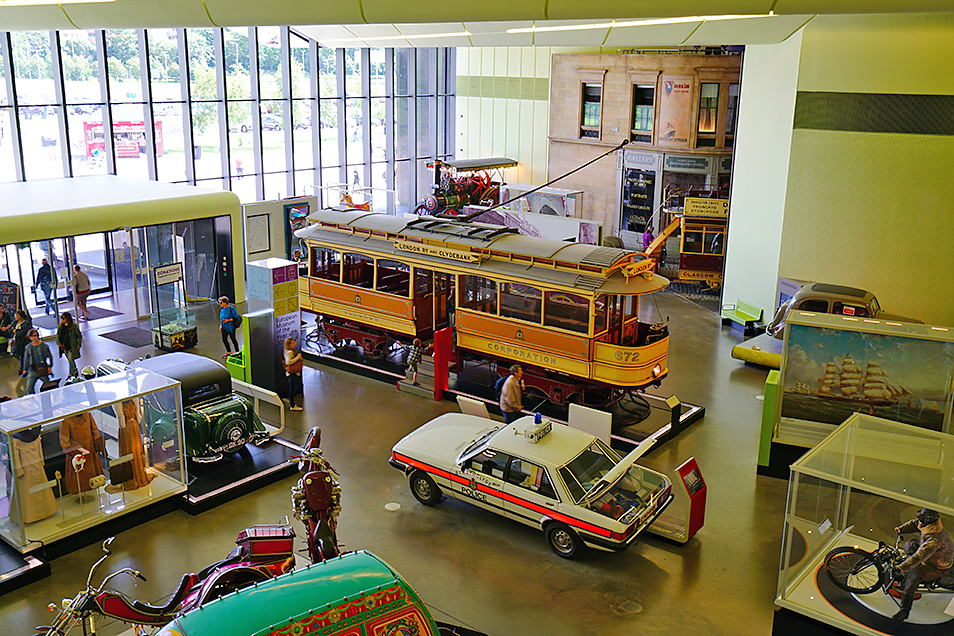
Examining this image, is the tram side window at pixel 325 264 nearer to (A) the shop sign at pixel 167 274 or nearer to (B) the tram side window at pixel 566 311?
(A) the shop sign at pixel 167 274

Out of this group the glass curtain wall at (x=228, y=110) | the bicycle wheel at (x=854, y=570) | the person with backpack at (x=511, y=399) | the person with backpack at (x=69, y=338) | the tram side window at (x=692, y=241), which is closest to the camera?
the bicycle wheel at (x=854, y=570)

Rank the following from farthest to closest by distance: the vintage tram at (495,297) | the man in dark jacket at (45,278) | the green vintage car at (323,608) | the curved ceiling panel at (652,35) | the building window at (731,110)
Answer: the building window at (731,110)
the man in dark jacket at (45,278)
the curved ceiling panel at (652,35)
the vintage tram at (495,297)
the green vintage car at (323,608)

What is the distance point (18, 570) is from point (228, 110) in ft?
57.7

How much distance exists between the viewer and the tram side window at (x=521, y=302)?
13859 mm

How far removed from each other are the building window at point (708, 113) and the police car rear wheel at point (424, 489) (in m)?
16.7

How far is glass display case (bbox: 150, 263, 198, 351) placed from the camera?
669 inches

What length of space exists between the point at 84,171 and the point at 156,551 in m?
15.2

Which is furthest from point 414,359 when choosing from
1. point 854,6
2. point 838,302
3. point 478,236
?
point 854,6

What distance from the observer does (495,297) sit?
47.4 ft

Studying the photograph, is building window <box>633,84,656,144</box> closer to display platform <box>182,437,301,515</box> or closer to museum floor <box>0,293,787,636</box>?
museum floor <box>0,293,787,636</box>

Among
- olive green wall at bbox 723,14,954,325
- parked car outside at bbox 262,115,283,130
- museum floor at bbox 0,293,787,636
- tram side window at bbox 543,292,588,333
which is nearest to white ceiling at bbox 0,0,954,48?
olive green wall at bbox 723,14,954,325

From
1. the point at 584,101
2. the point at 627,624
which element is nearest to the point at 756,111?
the point at 584,101

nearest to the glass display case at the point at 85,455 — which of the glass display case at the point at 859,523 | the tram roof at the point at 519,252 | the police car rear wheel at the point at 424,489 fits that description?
the police car rear wheel at the point at 424,489

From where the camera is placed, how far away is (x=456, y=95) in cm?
3206
